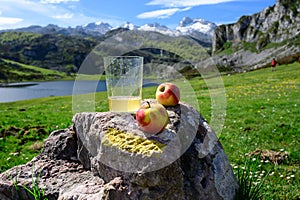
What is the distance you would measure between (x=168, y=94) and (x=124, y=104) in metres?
0.93

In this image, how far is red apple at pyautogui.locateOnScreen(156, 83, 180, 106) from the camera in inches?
233

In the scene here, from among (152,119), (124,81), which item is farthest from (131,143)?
(124,81)

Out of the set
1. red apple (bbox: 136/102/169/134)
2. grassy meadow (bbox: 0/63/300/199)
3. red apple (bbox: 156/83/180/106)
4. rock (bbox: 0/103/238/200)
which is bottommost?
grassy meadow (bbox: 0/63/300/199)

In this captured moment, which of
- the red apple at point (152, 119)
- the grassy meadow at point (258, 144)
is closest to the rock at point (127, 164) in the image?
the red apple at point (152, 119)

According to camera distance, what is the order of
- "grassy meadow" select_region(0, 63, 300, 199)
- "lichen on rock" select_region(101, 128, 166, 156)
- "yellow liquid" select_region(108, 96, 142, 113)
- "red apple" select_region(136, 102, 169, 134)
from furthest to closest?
"grassy meadow" select_region(0, 63, 300, 199), "yellow liquid" select_region(108, 96, 142, 113), "red apple" select_region(136, 102, 169, 134), "lichen on rock" select_region(101, 128, 166, 156)

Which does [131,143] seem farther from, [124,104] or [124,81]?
[124,81]

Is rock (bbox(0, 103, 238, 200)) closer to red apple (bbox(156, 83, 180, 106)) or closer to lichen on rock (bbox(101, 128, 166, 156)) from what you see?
lichen on rock (bbox(101, 128, 166, 156))

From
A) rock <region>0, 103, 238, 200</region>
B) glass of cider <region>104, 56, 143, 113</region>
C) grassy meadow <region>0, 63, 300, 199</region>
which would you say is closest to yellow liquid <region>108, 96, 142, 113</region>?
glass of cider <region>104, 56, 143, 113</region>

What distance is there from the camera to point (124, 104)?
551 cm

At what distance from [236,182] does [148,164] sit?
240cm

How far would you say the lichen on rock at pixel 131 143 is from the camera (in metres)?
4.72

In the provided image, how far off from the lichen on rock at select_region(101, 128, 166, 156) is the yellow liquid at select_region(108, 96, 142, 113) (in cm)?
46

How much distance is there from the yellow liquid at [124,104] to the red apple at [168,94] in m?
0.61

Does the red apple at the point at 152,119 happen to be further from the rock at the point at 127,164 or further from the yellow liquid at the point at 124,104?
the yellow liquid at the point at 124,104
